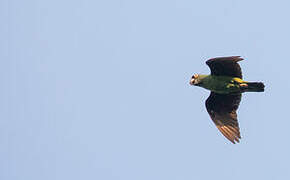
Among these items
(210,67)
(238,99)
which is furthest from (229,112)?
(210,67)

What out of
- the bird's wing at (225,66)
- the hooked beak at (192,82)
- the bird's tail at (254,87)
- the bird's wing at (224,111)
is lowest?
the bird's wing at (224,111)

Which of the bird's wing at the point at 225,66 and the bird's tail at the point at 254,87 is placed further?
the bird's wing at the point at 225,66

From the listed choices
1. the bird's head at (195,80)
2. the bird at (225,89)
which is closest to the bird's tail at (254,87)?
the bird at (225,89)

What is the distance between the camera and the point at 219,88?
22.9 metres

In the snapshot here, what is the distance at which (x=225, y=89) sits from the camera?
2283cm

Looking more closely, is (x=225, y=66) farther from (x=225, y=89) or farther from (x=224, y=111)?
(x=224, y=111)

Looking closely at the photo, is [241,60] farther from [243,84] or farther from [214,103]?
[214,103]

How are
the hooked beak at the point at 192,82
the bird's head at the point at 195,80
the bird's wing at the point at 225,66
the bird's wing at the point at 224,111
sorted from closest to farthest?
the bird's wing at the point at 225,66
the bird's wing at the point at 224,111
the bird's head at the point at 195,80
the hooked beak at the point at 192,82

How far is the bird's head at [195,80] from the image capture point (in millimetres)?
23406

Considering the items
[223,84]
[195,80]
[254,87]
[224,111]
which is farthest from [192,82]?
[254,87]

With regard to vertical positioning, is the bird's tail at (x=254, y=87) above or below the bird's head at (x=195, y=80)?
below

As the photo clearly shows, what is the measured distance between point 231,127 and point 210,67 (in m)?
2.38

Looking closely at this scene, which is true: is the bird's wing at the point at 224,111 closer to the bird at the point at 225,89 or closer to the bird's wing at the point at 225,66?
the bird at the point at 225,89

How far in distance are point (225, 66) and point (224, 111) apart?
209cm
